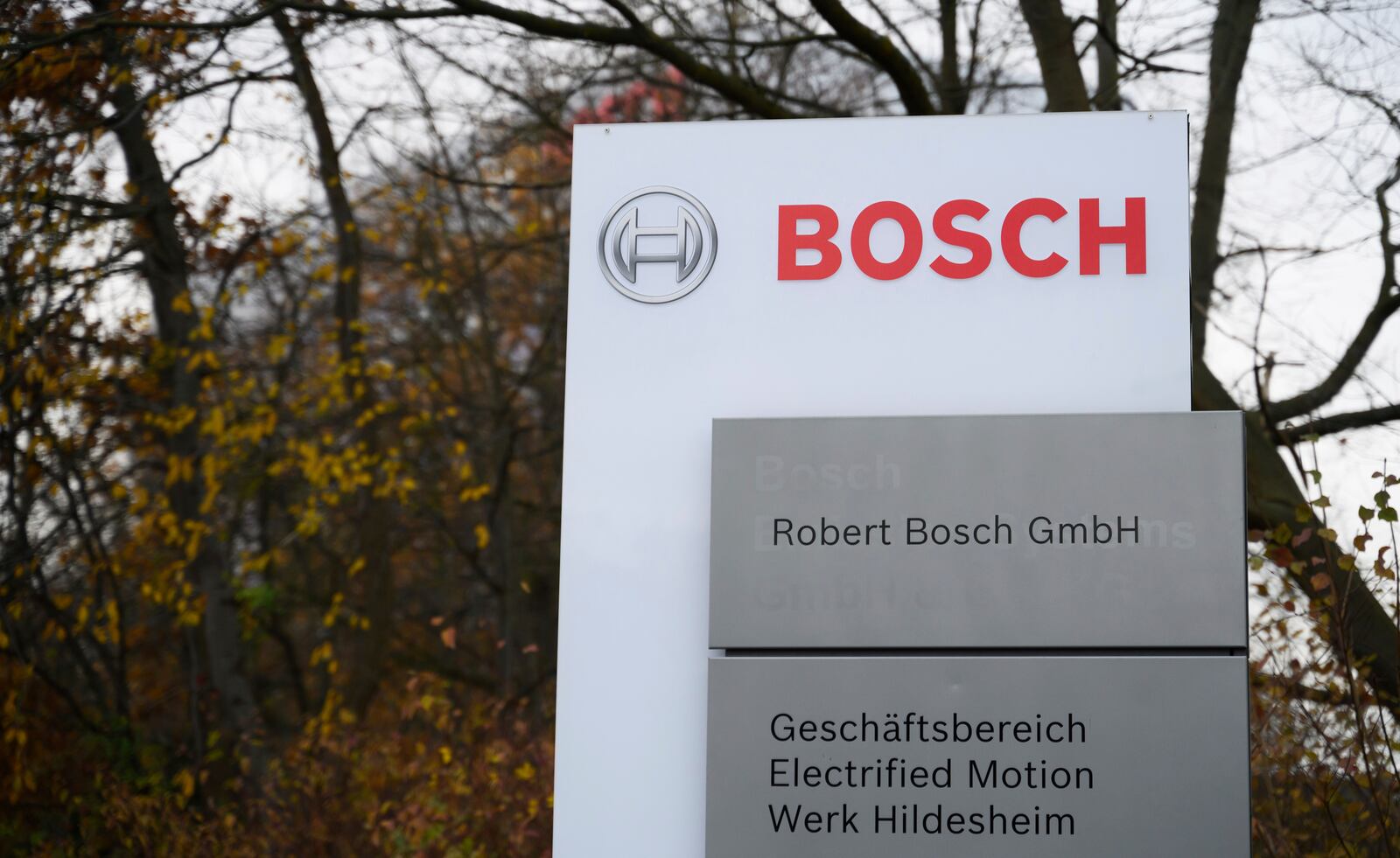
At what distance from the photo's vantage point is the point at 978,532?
290cm

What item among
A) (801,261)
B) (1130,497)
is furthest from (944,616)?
(801,261)

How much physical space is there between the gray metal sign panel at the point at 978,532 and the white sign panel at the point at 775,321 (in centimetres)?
11

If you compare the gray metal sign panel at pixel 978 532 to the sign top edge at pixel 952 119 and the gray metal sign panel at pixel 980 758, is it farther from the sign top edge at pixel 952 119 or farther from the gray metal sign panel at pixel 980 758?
the sign top edge at pixel 952 119

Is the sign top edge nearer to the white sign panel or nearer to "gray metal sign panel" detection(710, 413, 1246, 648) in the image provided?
the white sign panel

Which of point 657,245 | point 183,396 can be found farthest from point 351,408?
point 657,245

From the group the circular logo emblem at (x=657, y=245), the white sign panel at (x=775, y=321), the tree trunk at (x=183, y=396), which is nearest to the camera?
the white sign panel at (x=775, y=321)

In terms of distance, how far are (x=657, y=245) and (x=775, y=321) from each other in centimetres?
34

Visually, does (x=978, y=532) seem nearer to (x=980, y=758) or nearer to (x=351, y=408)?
(x=980, y=758)

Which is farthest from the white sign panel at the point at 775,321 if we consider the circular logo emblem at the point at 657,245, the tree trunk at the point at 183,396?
the tree trunk at the point at 183,396

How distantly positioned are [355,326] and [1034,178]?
7844 millimetres

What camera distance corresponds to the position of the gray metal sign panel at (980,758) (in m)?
2.78

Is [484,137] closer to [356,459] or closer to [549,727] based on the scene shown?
[356,459]

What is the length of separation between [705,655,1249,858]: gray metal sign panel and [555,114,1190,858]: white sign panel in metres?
0.18

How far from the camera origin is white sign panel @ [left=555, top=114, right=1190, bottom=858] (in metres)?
3.01
